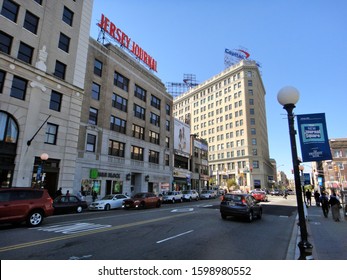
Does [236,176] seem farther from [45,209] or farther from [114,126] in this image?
[45,209]

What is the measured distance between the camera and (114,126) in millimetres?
34000

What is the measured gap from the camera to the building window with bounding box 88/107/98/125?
99.8 feet

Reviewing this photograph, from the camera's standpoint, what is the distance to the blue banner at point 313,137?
714 cm

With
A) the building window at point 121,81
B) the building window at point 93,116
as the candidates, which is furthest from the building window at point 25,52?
the building window at point 121,81

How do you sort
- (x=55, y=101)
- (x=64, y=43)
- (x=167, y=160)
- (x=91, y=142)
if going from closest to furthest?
(x=55, y=101), (x=64, y=43), (x=91, y=142), (x=167, y=160)

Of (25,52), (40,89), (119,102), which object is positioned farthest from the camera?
(119,102)

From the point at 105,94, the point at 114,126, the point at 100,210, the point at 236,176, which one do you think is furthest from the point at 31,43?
the point at 236,176

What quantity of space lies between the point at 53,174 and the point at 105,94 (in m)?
12.9

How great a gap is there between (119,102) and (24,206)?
25153 millimetres

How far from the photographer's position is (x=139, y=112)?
39.4 metres

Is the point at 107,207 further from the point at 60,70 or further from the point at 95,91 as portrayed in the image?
the point at 95,91

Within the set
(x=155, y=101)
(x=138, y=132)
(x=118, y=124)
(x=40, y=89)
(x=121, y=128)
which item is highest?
(x=155, y=101)

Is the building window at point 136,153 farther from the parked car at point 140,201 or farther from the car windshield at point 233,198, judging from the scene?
the car windshield at point 233,198

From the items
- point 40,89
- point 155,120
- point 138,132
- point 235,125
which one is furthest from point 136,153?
point 235,125
